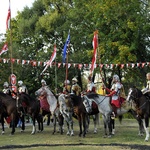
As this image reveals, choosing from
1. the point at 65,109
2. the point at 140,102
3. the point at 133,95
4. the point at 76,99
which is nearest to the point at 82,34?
the point at 65,109

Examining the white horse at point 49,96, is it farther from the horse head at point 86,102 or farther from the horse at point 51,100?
the horse head at point 86,102

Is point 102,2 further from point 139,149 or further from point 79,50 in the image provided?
point 139,149

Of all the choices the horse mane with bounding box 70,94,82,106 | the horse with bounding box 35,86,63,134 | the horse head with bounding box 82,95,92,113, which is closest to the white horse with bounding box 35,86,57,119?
the horse with bounding box 35,86,63,134

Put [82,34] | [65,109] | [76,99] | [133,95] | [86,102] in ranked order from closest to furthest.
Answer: [133,95] → [86,102] → [76,99] → [65,109] → [82,34]

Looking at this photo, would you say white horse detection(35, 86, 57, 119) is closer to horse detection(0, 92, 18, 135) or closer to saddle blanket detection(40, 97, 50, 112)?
saddle blanket detection(40, 97, 50, 112)

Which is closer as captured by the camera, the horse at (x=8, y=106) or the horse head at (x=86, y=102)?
the horse head at (x=86, y=102)

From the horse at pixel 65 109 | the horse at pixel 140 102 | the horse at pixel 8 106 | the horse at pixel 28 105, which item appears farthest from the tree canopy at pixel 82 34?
the horse at pixel 140 102

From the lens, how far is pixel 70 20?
4625cm

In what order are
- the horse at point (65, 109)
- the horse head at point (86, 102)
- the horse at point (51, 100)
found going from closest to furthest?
the horse head at point (86, 102)
the horse at point (65, 109)
the horse at point (51, 100)

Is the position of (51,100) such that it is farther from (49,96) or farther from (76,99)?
(76,99)

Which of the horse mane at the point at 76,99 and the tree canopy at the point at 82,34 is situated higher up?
the tree canopy at the point at 82,34

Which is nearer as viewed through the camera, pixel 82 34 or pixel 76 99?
pixel 76 99

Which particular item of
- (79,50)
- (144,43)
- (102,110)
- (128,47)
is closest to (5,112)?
(102,110)

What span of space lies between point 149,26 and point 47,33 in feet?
58.5
